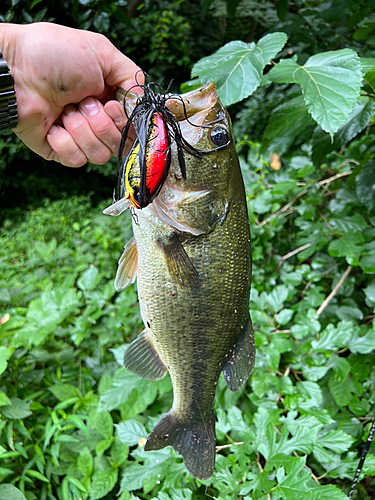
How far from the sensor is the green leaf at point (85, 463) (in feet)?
6.35

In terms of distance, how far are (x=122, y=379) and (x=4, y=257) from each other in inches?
116

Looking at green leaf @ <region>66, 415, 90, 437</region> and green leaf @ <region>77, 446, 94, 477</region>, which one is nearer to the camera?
green leaf @ <region>77, 446, 94, 477</region>

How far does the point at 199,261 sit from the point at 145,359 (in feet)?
1.46

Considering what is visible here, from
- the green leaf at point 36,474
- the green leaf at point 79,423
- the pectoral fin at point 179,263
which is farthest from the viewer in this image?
the green leaf at point 79,423

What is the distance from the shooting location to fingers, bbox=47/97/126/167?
1.27 metres

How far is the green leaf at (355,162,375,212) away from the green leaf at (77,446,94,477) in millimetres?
1914

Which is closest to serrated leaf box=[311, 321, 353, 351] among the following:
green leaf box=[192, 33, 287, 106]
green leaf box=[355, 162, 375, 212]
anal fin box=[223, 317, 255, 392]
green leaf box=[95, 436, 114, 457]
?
green leaf box=[355, 162, 375, 212]

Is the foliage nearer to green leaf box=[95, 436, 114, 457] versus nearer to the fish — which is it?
green leaf box=[95, 436, 114, 457]

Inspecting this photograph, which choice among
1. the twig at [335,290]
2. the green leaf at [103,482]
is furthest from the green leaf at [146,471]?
the twig at [335,290]

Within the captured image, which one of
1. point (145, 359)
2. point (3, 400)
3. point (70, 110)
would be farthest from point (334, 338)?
point (3, 400)

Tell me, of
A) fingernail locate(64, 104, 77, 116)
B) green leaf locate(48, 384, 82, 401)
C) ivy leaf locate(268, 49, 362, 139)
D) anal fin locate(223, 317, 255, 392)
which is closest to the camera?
ivy leaf locate(268, 49, 362, 139)

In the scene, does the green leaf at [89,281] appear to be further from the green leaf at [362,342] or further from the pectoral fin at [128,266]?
the green leaf at [362,342]

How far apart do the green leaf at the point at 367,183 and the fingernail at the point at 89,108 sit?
123 centimetres

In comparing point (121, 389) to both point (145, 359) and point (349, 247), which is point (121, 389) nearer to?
point (145, 359)
